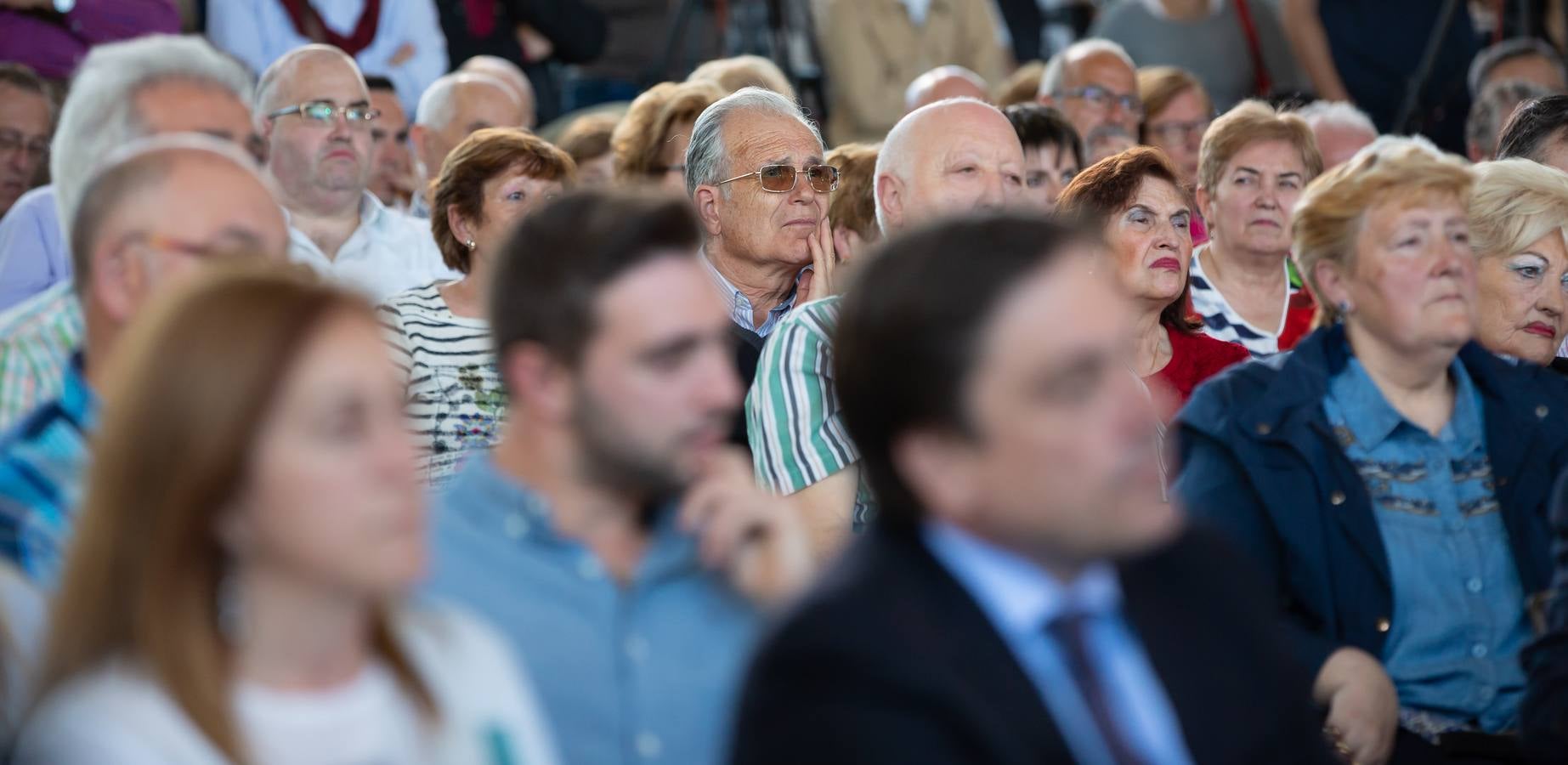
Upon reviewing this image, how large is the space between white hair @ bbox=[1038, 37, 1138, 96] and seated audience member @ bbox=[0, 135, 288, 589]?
13.5 feet

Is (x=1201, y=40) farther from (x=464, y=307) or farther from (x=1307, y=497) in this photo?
(x=1307, y=497)

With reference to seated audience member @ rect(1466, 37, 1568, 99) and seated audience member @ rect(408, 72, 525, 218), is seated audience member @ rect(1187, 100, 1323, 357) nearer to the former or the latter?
seated audience member @ rect(1466, 37, 1568, 99)

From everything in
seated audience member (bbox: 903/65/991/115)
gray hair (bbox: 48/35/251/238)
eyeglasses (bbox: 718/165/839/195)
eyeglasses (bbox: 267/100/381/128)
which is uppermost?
gray hair (bbox: 48/35/251/238)

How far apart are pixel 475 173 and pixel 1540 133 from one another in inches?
101

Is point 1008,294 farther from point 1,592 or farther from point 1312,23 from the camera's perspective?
point 1312,23

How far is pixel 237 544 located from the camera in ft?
4.87

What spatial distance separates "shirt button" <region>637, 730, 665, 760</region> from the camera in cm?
181

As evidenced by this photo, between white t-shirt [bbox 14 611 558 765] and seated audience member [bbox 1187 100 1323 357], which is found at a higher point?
white t-shirt [bbox 14 611 558 765]

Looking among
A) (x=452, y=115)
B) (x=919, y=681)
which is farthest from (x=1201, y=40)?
(x=919, y=681)

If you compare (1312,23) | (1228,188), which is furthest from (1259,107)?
(1312,23)

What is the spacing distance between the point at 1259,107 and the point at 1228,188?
30cm

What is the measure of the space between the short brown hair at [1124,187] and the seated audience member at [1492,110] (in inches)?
95.0

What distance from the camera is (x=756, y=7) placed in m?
6.93

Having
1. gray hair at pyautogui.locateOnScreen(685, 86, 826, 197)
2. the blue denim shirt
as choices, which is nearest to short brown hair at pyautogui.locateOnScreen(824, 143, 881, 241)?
gray hair at pyautogui.locateOnScreen(685, 86, 826, 197)
